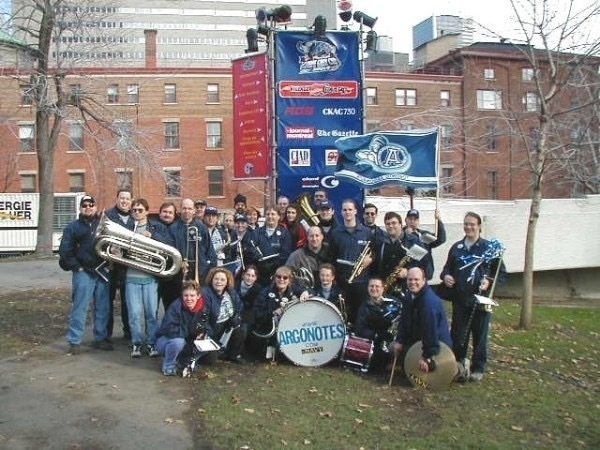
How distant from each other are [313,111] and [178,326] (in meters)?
5.68

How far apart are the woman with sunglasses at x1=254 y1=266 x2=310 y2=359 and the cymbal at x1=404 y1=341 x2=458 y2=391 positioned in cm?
144

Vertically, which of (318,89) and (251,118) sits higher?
(318,89)

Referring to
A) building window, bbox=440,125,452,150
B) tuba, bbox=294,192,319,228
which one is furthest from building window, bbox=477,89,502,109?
tuba, bbox=294,192,319,228

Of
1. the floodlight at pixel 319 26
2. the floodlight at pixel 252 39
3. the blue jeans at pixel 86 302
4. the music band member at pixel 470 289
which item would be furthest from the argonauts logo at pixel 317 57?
the blue jeans at pixel 86 302

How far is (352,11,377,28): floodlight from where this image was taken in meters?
12.5

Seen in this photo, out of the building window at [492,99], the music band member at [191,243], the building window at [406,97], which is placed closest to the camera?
the music band member at [191,243]

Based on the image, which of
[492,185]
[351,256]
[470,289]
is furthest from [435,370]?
[492,185]

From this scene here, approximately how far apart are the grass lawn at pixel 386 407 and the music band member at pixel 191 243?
1402 millimetres

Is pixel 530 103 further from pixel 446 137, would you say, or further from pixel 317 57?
pixel 317 57

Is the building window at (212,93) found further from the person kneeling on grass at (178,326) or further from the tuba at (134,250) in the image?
the person kneeling on grass at (178,326)

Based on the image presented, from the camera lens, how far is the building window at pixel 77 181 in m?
43.8

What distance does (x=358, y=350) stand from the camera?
7879mm

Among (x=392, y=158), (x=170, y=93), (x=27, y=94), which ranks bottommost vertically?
(x=392, y=158)

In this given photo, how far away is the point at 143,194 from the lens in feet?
146
